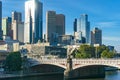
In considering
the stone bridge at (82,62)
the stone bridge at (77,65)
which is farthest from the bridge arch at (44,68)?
the stone bridge at (82,62)

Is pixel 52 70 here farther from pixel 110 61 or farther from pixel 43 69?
pixel 110 61

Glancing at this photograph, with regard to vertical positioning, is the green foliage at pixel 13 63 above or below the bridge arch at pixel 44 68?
above

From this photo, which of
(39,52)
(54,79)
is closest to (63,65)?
(54,79)

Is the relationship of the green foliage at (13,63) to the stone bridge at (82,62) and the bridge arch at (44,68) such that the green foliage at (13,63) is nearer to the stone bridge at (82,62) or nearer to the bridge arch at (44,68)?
the stone bridge at (82,62)

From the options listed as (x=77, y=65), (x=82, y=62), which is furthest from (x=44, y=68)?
(x=82, y=62)

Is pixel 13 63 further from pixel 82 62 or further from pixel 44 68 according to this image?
pixel 82 62

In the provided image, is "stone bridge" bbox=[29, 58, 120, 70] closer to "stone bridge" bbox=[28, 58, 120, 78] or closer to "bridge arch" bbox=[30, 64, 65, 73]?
"stone bridge" bbox=[28, 58, 120, 78]

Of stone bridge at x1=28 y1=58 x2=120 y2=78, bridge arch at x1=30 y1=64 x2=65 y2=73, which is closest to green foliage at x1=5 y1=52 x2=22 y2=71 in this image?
stone bridge at x1=28 y1=58 x2=120 y2=78

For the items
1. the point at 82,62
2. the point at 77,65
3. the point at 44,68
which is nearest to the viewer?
the point at 82,62

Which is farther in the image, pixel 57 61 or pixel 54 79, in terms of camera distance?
pixel 57 61

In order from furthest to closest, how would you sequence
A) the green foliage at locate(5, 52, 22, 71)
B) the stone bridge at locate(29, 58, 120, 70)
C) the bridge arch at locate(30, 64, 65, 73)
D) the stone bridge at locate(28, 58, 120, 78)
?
the bridge arch at locate(30, 64, 65, 73)
the green foliage at locate(5, 52, 22, 71)
the stone bridge at locate(28, 58, 120, 78)
the stone bridge at locate(29, 58, 120, 70)

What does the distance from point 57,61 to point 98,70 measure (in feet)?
41.5

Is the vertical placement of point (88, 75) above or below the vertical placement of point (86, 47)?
below

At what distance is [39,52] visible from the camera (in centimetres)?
18512
